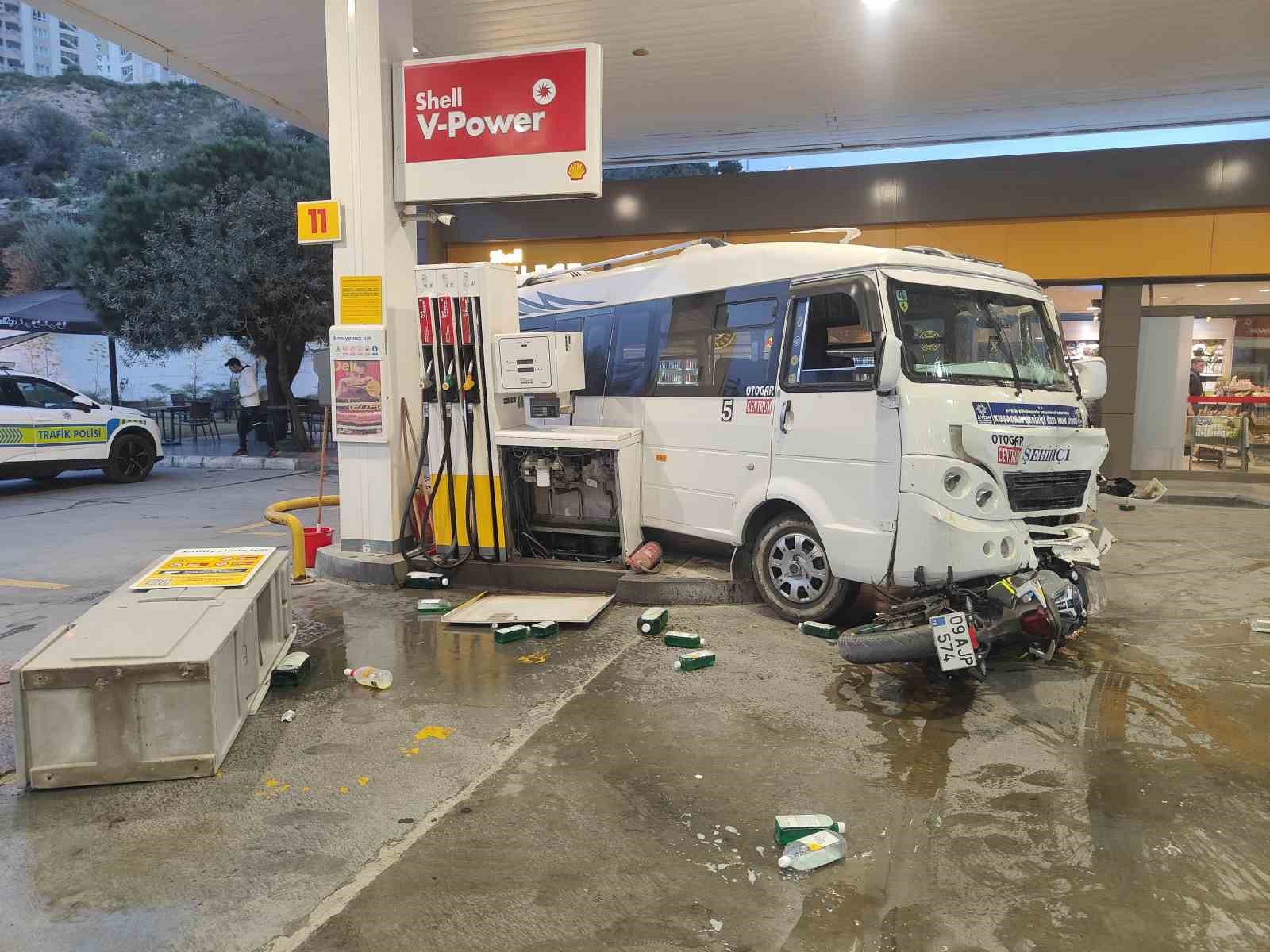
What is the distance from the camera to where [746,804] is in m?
3.47

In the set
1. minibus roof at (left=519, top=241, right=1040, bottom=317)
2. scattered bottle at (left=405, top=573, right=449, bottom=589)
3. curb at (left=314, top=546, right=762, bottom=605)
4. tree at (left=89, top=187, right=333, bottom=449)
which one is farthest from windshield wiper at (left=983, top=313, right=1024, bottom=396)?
tree at (left=89, top=187, right=333, bottom=449)

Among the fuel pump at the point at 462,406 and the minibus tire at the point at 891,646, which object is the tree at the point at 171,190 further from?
the minibus tire at the point at 891,646

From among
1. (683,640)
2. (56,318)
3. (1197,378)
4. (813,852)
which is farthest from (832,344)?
(56,318)

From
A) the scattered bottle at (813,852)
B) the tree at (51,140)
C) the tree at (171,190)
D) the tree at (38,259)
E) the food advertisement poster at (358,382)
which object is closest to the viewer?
the scattered bottle at (813,852)

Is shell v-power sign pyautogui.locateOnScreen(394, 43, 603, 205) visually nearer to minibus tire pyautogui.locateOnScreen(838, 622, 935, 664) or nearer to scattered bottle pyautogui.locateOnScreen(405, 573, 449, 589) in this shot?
scattered bottle pyautogui.locateOnScreen(405, 573, 449, 589)

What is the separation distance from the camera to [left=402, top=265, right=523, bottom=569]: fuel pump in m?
7.18

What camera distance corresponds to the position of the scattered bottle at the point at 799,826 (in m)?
3.12

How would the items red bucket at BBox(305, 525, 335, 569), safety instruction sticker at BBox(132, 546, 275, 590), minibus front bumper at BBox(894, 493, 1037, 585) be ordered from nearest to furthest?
safety instruction sticker at BBox(132, 546, 275, 590) → minibus front bumper at BBox(894, 493, 1037, 585) → red bucket at BBox(305, 525, 335, 569)

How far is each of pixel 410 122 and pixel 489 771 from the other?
5.59 meters

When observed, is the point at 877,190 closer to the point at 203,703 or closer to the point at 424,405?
the point at 424,405

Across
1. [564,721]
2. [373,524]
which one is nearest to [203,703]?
[564,721]

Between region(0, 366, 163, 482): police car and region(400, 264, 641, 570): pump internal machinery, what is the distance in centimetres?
826

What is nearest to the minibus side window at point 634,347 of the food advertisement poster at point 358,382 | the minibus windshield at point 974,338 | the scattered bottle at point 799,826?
the food advertisement poster at point 358,382

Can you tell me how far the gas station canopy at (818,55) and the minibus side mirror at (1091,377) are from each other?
5.18 meters
